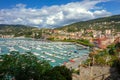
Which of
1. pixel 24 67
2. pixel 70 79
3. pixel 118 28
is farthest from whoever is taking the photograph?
pixel 118 28

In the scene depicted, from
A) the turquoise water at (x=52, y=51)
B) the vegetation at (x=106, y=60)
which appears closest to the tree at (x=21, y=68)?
the vegetation at (x=106, y=60)

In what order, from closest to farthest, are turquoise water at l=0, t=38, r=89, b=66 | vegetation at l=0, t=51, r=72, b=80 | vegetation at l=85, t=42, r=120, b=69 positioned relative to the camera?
vegetation at l=0, t=51, r=72, b=80 → vegetation at l=85, t=42, r=120, b=69 → turquoise water at l=0, t=38, r=89, b=66

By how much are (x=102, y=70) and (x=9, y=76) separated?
8255 mm

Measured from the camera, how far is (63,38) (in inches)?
5679

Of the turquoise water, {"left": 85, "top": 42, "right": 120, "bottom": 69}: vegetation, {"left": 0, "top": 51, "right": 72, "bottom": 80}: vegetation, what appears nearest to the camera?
{"left": 0, "top": 51, "right": 72, "bottom": 80}: vegetation

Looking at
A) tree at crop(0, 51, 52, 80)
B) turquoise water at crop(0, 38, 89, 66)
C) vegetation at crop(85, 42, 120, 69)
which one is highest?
tree at crop(0, 51, 52, 80)

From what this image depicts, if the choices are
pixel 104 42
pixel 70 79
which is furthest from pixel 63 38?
pixel 70 79

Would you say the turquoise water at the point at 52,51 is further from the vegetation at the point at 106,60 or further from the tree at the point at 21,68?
the tree at the point at 21,68

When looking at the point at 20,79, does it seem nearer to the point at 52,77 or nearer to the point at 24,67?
the point at 24,67

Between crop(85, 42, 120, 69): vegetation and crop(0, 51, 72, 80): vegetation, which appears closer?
crop(0, 51, 72, 80): vegetation

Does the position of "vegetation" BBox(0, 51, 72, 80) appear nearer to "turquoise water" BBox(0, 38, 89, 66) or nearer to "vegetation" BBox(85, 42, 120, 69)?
"vegetation" BBox(85, 42, 120, 69)

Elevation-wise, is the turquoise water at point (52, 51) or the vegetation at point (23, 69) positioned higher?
the vegetation at point (23, 69)

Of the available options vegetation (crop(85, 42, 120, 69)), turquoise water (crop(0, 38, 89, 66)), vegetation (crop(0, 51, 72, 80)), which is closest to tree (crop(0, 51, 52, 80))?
vegetation (crop(0, 51, 72, 80))

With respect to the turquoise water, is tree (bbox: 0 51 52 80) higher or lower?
higher
